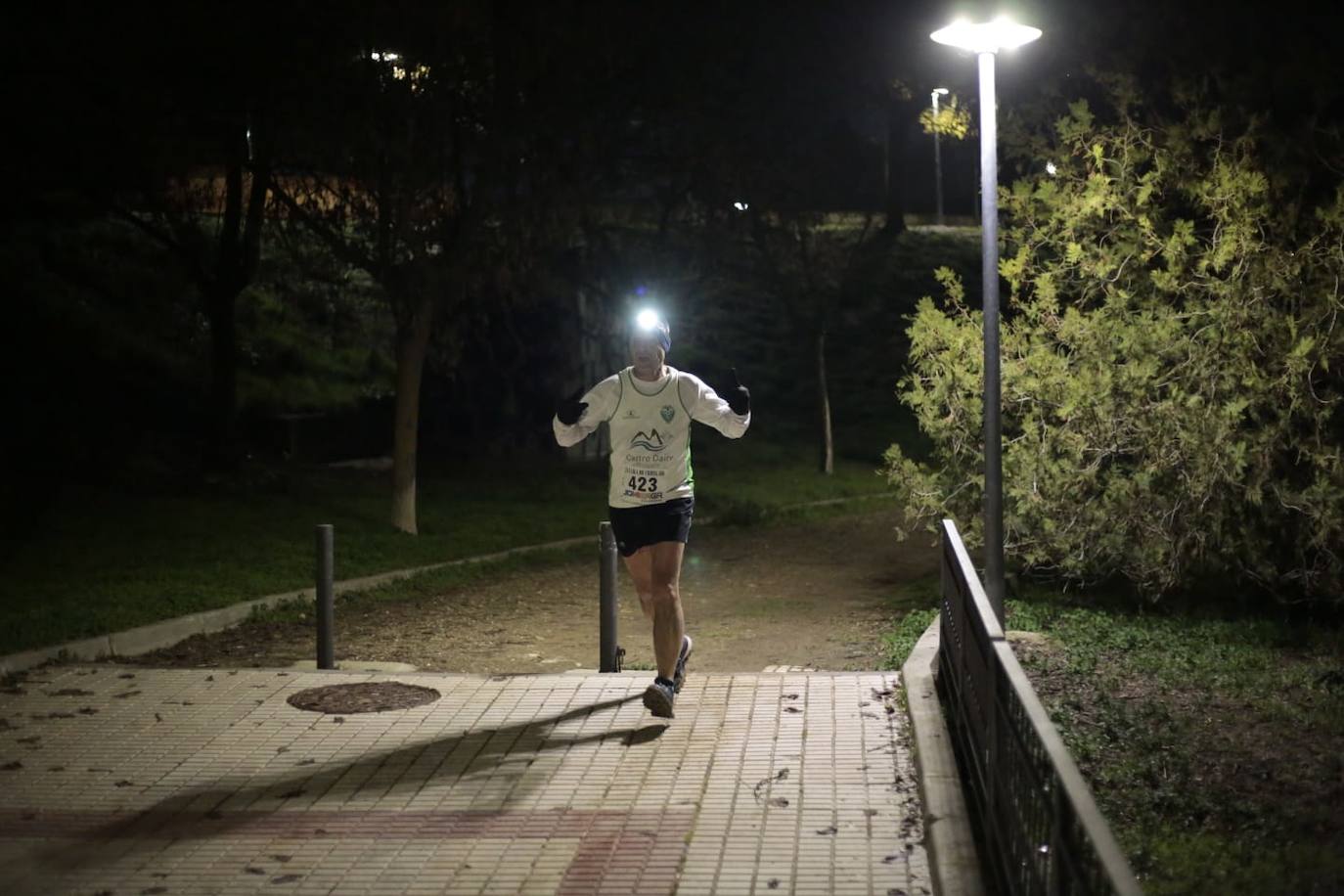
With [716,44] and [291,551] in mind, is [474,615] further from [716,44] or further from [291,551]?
[716,44]

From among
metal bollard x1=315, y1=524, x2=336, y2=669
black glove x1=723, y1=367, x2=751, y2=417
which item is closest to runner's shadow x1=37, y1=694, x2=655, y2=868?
black glove x1=723, y1=367, x2=751, y2=417

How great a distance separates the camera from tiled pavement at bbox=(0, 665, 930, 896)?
5.77 metres

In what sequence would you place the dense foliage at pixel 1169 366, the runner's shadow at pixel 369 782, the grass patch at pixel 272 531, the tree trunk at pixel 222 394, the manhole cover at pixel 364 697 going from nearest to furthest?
the runner's shadow at pixel 369 782, the manhole cover at pixel 364 697, the dense foliage at pixel 1169 366, the grass patch at pixel 272 531, the tree trunk at pixel 222 394

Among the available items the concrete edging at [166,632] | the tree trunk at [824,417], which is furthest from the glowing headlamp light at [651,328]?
the tree trunk at [824,417]

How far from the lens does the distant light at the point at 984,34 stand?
928cm

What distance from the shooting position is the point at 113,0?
18188 millimetres

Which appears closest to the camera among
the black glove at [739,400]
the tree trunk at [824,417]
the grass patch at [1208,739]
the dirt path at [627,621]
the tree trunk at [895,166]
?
the grass patch at [1208,739]

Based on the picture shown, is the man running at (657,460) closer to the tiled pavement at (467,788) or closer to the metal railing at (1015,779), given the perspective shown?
the tiled pavement at (467,788)

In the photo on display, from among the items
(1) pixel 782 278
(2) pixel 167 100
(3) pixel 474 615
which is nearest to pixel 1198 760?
(3) pixel 474 615

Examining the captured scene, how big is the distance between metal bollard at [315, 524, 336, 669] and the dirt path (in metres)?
1.06

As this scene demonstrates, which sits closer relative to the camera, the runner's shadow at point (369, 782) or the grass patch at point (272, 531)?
the runner's shadow at point (369, 782)

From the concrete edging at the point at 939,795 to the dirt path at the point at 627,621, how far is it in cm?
250

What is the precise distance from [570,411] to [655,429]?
478 millimetres

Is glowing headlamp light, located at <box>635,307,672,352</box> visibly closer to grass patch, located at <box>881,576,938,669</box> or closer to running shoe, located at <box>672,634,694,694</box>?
running shoe, located at <box>672,634,694,694</box>
